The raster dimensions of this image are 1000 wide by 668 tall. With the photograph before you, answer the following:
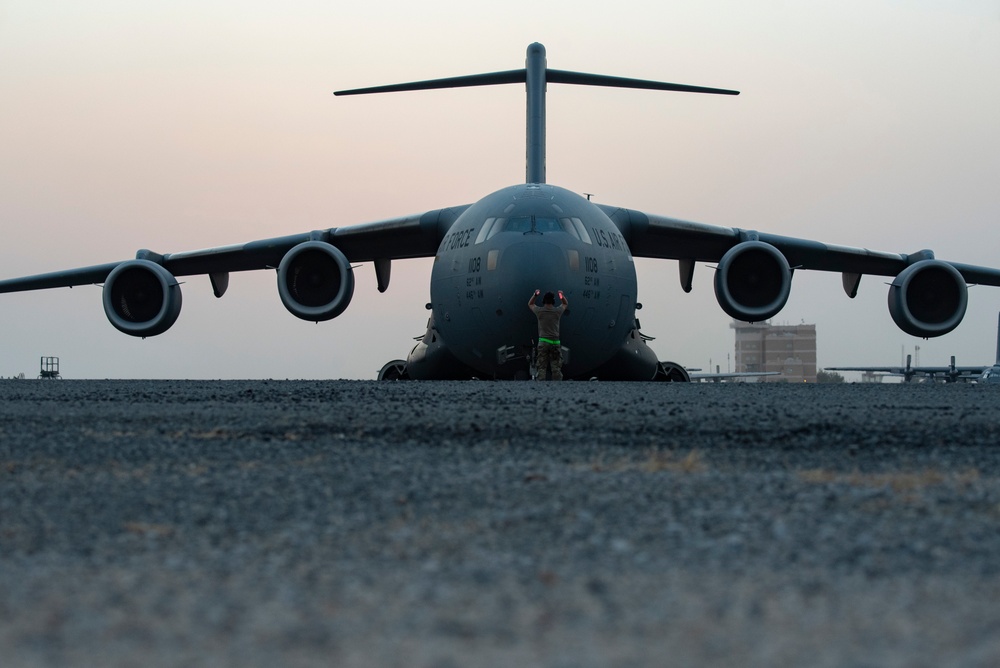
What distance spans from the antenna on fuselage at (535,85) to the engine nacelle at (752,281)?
3.38m

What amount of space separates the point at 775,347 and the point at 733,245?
11964 cm

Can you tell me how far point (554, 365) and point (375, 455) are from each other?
8.94 metres

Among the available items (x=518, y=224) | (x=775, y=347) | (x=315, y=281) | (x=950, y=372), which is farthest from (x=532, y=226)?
(x=775, y=347)

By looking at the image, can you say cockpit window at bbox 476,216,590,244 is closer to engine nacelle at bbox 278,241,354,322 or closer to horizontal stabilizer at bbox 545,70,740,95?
engine nacelle at bbox 278,241,354,322

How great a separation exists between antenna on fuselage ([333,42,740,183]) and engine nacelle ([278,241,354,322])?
11.5 feet

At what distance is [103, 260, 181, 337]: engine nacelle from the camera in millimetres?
16219

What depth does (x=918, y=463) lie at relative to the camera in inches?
159

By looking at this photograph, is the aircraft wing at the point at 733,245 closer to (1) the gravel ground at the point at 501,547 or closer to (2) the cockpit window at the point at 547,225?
(2) the cockpit window at the point at 547,225

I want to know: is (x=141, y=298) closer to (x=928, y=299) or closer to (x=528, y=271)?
(x=528, y=271)

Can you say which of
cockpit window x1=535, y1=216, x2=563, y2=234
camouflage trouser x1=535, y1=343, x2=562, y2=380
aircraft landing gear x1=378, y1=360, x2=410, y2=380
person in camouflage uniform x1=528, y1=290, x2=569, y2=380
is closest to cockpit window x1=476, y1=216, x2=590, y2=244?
cockpit window x1=535, y1=216, x2=563, y2=234

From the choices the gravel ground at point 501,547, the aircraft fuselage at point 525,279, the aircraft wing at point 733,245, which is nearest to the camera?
the gravel ground at point 501,547

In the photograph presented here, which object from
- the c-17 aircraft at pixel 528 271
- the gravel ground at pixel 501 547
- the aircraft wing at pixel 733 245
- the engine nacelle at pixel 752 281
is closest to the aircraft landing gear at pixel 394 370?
the c-17 aircraft at pixel 528 271

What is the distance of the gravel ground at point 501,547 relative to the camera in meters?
1.69

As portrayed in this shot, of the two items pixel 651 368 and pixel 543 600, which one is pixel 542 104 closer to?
pixel 651 368
